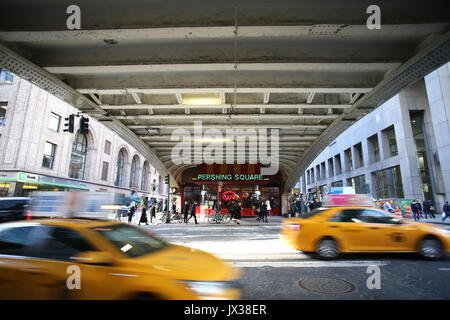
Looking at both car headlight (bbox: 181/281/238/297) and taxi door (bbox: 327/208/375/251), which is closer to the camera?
car headlight (bbox: 181/281/238/297)

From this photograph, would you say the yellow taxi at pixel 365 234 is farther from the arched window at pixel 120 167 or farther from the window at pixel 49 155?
the arched window at pixel 120 167

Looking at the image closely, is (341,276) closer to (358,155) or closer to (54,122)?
(54,122)

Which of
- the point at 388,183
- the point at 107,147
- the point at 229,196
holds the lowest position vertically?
the point at 229,196

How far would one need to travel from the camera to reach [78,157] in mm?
32750

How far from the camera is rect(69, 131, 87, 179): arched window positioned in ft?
103

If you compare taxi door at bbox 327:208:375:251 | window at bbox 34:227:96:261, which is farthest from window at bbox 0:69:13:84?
taxi door at bbox 327:208:375:251

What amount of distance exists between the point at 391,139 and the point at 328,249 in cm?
3167

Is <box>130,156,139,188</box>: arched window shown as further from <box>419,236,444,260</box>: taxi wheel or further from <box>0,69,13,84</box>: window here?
<box>419,236,444,260</box>: taxi wheel

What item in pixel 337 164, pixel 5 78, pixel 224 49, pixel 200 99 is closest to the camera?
pixel 224 49

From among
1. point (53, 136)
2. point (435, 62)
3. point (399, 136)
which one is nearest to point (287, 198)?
point (399, 136)

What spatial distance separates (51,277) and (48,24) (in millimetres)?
6599

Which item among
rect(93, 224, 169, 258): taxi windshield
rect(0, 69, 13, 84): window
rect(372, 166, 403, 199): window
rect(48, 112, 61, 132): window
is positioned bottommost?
rect(93, 224, 169, 258): taxi windshield

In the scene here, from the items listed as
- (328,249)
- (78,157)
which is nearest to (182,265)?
(328,249)

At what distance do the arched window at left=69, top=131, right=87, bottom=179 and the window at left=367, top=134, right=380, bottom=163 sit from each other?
41.4 meters
